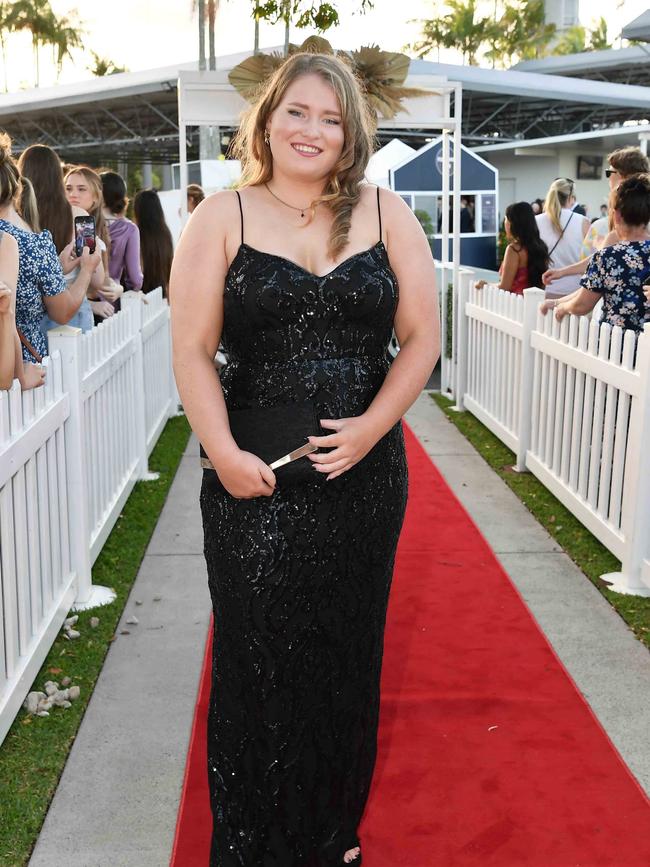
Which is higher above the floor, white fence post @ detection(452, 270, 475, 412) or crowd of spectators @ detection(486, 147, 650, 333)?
crowd of spectators @ detection(486, 147, 650, 333)

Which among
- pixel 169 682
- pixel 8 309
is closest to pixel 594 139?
pixel 169 682

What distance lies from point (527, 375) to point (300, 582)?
4903 millimetres

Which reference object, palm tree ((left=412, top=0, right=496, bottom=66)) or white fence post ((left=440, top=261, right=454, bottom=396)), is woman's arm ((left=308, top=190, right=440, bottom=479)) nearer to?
white fence post ((left=440, top=261, right=454, bottom=396))

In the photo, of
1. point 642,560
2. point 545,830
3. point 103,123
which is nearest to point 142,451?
point 642,560

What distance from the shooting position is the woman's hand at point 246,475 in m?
2.37

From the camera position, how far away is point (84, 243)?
5652 mm

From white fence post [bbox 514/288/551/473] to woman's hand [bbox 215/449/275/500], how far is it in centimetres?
492

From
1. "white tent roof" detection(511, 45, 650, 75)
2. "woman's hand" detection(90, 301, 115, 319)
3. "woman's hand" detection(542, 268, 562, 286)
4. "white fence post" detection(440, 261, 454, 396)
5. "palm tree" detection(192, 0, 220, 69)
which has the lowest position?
"white fence post" detection(440, 261, 454, 396)

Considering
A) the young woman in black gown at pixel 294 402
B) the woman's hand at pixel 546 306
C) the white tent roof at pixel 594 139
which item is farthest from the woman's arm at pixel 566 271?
the white tent roof at pixel 594 139

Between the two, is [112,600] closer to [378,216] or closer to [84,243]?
[84,243]

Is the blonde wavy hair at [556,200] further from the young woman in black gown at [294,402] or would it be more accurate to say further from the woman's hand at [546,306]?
the young woman in black gown at [294,402]

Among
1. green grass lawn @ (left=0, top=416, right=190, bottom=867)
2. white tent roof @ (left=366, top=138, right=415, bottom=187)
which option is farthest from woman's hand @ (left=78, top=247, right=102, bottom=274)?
white tent roof @ (left=366, top=138, right=415, bottom=187)

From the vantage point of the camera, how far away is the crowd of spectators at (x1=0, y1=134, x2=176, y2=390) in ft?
12.5

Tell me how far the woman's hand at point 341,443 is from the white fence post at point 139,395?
14.4 ft
